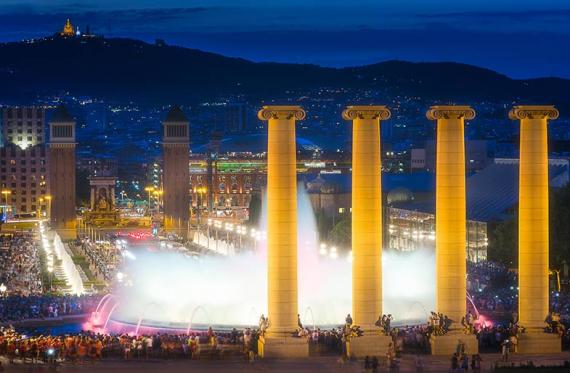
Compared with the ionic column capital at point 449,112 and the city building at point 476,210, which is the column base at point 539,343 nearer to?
the ionic column capital at point 449,112

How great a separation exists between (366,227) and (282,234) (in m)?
2.65

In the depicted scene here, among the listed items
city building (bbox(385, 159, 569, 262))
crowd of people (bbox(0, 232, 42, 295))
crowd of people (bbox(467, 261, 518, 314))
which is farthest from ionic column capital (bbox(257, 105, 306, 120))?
city building (bbox(385, 159, 569, 262))

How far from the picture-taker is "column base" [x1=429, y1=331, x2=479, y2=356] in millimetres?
49500

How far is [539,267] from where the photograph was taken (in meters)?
50.3

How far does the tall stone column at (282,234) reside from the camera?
4828 cm

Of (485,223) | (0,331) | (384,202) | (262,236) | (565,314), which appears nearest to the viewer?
(0,331)

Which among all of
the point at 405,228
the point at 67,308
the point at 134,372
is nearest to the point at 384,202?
the point at 405,228

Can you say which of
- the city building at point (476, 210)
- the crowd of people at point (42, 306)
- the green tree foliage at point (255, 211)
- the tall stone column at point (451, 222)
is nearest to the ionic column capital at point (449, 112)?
the tall stone column at point (451, 222)

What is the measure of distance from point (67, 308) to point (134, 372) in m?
21.6

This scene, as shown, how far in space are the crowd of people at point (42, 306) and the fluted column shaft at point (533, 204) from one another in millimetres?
23108

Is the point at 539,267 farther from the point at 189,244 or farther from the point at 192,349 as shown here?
the point at 189,244

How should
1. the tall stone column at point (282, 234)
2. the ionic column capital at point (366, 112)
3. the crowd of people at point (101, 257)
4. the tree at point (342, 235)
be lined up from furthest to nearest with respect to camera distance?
the tree at point (342, 235) < the crowd of people at point (101, 257) < the ionic column capital at point (366, 112) < the tall stone column at point (282, 234)

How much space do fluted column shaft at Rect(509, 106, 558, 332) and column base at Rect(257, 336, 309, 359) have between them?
7524 mm

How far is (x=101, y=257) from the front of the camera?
392 ft
